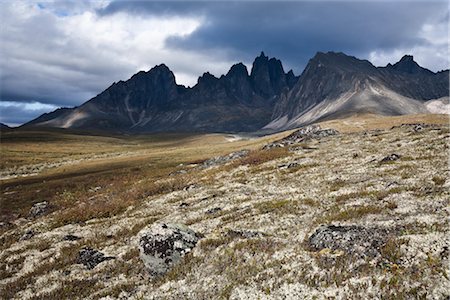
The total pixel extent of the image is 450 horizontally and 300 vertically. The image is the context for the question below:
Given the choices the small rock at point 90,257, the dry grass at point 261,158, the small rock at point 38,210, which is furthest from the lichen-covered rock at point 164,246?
the dry grass at point 261,158

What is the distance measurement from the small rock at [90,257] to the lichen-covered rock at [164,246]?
3.61 meters

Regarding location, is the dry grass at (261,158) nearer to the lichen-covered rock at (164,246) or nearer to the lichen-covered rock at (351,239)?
the lichen-covered rock at (164,246)

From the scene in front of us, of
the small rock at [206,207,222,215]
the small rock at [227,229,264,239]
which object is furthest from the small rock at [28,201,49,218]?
the small rock at [227,229,264,239]

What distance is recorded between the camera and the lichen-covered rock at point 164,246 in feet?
64.5

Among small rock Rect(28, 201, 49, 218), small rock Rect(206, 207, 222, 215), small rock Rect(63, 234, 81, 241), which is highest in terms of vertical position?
small rock Rect(206, 207, 222, 215)

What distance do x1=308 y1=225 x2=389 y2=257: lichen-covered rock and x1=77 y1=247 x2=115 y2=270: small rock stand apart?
13235mm

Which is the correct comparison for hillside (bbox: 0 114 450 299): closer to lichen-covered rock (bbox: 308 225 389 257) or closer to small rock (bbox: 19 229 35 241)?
lichen-covered rock (bbox: 308 225 389 257)

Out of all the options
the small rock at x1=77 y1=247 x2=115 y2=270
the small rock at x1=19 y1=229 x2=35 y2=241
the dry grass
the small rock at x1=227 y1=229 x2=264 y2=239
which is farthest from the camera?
the dry grass

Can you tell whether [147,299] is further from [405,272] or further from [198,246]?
[405,272]

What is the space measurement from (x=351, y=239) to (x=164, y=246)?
406 inches

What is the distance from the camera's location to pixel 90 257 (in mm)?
23516

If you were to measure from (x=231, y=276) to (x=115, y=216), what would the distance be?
77.2ft

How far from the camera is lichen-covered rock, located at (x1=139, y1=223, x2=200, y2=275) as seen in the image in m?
19.7

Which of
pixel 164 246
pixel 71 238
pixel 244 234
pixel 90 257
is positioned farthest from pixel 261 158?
pixel 164 246
